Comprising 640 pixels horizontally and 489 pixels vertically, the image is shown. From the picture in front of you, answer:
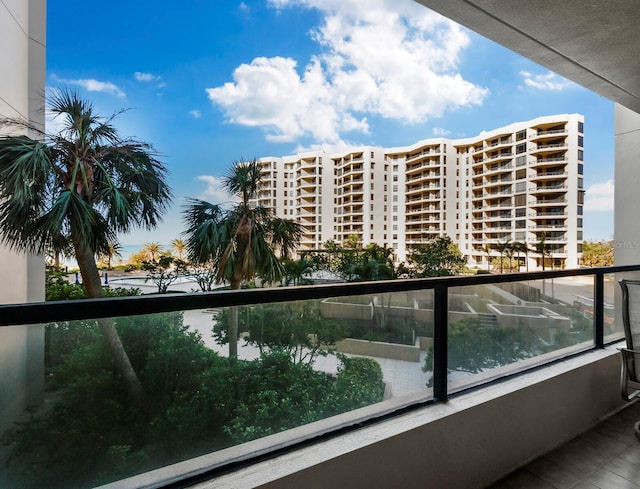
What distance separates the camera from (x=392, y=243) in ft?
112

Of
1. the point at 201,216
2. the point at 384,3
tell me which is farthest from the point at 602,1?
the point at 384,3

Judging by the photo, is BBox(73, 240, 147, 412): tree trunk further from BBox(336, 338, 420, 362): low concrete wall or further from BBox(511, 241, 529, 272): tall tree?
BBox(511, 241, 529, 272): tall tree

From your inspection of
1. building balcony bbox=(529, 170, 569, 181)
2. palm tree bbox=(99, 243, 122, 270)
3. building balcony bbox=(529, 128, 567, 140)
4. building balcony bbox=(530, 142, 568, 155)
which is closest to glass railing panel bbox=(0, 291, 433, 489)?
palm tree bbox=(99, 243, 122, 270)

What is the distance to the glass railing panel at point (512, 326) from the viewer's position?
5.66 feet

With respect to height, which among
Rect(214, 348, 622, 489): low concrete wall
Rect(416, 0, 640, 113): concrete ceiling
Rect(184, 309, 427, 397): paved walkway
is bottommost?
Rect(214, 348, 622, 489): low concrete wall

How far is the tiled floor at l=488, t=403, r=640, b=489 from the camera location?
167 centimetres

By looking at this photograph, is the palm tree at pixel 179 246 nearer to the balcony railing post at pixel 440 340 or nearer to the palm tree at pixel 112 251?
the palm tree at pixel 112 251

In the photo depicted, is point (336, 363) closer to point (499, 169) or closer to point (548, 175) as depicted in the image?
point (548, 175)

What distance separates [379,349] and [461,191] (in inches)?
1489

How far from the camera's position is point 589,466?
1799mm

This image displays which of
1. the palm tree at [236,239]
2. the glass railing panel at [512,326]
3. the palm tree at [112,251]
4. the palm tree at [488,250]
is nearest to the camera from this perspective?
the glass railing panel at [512,326]

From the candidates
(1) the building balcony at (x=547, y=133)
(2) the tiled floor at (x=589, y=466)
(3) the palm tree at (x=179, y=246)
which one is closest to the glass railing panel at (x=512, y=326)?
(2) the tiled floor at (x=589, y=466)

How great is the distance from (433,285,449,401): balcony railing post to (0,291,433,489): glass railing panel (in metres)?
0.03

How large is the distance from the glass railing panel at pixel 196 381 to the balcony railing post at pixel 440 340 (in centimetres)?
3
